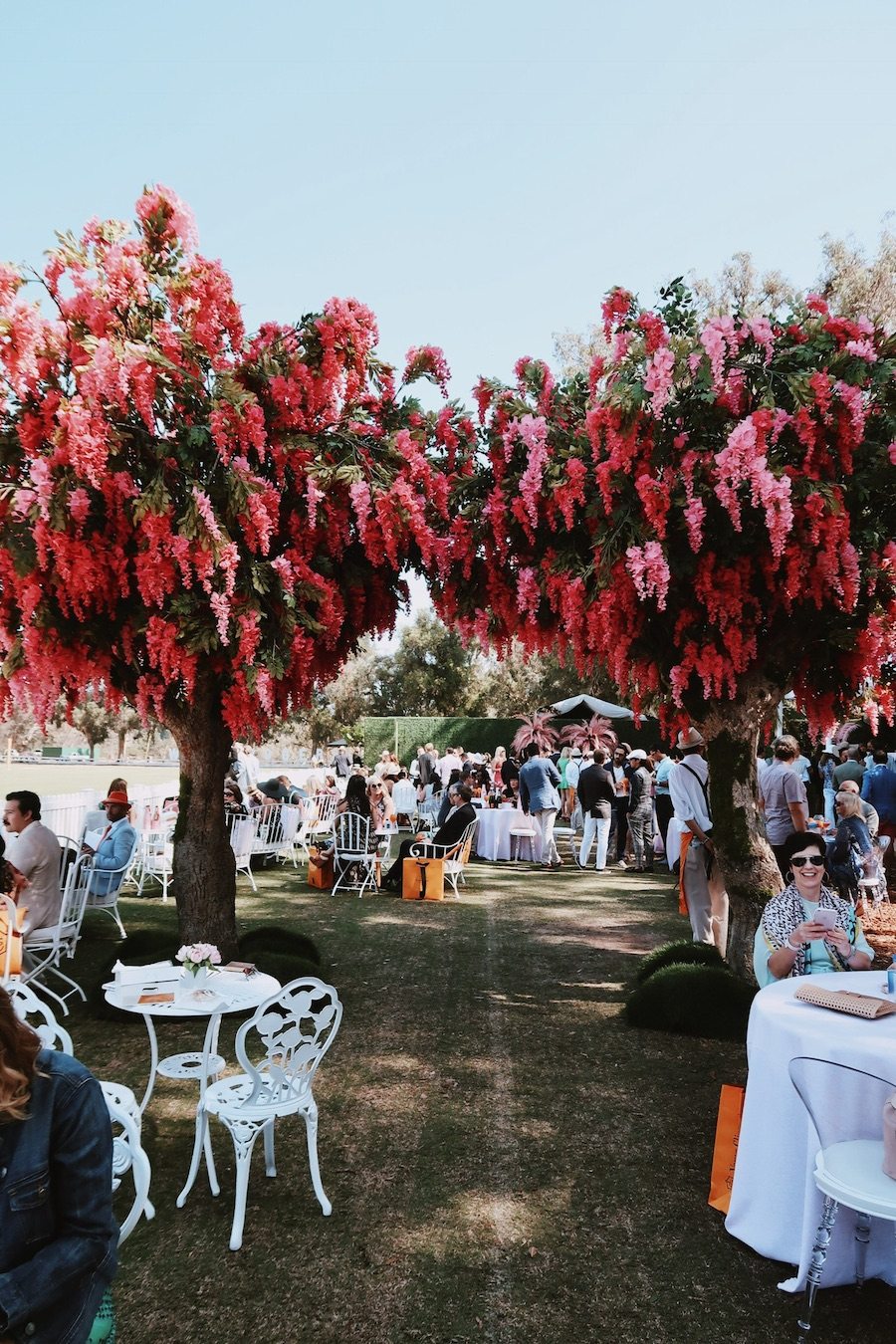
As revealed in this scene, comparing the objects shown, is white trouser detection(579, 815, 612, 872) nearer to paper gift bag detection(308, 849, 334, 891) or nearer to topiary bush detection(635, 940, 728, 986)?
paper gift bag detection(308, 849, 334, 891)

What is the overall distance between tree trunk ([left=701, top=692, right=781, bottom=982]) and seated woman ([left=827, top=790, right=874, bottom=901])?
178cm

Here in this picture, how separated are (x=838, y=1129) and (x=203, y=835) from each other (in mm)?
5483

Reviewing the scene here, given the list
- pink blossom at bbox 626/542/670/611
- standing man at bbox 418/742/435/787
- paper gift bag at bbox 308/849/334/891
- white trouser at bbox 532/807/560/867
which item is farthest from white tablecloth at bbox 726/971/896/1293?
standing man at bbox 418/742/435/787

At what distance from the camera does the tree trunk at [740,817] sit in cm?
710

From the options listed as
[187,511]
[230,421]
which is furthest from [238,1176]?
[230,421]

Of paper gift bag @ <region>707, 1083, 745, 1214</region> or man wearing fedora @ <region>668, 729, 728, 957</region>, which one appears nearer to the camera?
paper gift bag @ <region>707, 1083, 745, 1214</region>

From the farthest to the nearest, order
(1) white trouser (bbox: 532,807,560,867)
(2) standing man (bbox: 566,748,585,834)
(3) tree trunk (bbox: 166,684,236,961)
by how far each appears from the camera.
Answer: (2) standing man (bbox: 566,748,585,834) < (1) white trouser (bbox: 532,807,560,867) < (3) tree trunk (bbox: 166,684,236,961)

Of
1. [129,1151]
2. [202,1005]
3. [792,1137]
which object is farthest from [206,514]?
[792,1137]

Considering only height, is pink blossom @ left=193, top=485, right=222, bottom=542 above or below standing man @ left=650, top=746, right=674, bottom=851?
above

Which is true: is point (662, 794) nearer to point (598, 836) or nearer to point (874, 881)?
point (598, 836)

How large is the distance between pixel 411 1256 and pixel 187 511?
4.47 m

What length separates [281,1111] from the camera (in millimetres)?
4008

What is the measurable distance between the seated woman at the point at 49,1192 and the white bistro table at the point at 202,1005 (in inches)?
89.6

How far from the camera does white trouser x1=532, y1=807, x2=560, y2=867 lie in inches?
609
